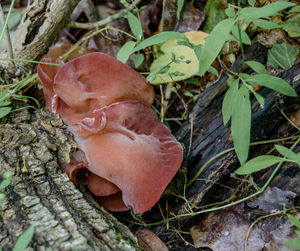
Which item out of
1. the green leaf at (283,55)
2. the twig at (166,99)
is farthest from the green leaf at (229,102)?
the twig at (166,99)

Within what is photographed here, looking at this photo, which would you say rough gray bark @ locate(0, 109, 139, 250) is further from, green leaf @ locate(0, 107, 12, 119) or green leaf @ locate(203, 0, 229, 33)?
green leaf @ locate(203, 0, 229, 33)

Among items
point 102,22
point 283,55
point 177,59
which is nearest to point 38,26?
point 102,22

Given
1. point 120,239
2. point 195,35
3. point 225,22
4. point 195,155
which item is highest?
point 225,22

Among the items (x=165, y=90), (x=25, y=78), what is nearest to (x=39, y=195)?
(x=25, y=78)

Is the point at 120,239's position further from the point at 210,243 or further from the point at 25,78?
the point at 25,78

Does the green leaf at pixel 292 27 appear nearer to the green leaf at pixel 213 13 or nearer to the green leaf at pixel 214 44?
the green leaf at pixel 213 13

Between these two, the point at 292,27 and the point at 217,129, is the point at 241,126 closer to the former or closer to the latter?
the point at 217,129
